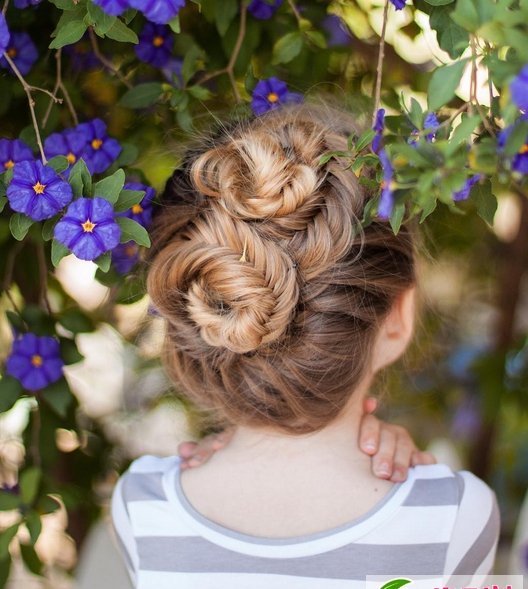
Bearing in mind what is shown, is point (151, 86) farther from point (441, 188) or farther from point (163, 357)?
point (441, 188)

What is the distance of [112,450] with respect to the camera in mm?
1634

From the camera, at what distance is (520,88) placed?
0.56 m

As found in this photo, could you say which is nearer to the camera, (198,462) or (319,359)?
(319,359)

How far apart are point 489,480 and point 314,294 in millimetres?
1491

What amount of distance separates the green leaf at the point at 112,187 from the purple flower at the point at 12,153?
18 cm

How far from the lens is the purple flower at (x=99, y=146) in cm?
100

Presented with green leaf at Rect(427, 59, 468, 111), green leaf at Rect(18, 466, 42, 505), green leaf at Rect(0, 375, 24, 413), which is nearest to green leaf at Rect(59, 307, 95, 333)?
green leaf at Rect(0, 375, 24, 413)

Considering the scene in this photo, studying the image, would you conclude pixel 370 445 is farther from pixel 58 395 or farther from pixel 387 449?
pixel 58 395

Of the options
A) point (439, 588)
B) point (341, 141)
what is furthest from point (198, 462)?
point (341, 141)

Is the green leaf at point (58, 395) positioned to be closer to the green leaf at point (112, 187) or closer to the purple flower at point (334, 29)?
the green leaf at point (112, 187)

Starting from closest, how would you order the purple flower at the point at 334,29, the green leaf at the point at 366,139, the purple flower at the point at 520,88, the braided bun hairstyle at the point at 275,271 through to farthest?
1. the purple flower at the point at 520,88
2. the green leaf at the point at 366,139
3. the braided bun hairstyle at the point at 275,271
4. the purple flower at the point at 334,29

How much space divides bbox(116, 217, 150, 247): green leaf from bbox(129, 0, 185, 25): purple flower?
22 cm

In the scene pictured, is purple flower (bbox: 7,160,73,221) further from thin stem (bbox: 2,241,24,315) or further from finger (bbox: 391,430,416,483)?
finger (bbox: 391,430,416,483)

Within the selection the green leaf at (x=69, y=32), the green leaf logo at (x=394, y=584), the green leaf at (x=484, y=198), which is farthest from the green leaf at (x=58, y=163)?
the green leaf logo at (x=394, y=584)
